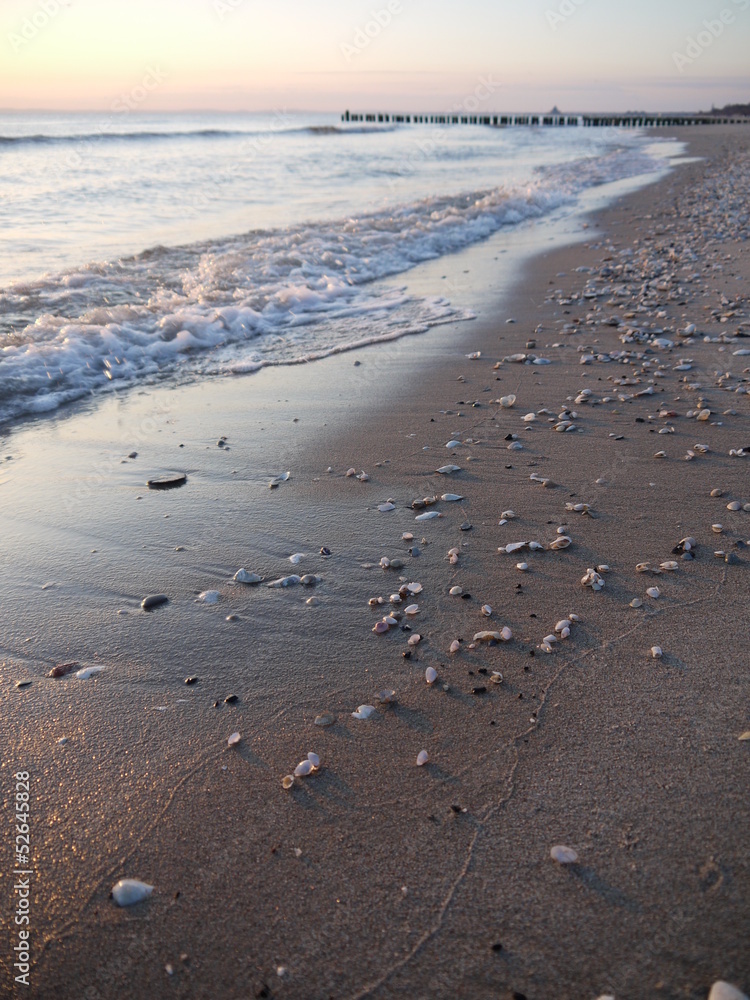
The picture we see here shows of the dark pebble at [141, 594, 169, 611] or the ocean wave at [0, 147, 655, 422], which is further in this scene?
the ocean wave at [0, 147, 655, 422]

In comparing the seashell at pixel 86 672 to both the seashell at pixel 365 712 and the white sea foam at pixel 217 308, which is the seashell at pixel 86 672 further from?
the white sea foam at pixel 217 308

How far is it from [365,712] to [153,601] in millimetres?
1282

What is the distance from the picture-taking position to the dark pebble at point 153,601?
129 inches

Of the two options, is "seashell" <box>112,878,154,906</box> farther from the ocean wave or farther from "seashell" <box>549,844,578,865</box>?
the ocean wave

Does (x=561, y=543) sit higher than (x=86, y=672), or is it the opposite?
(x=561, y=543)

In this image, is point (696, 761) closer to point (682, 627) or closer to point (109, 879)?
point (682, 627)

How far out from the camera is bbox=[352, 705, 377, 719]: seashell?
258cm

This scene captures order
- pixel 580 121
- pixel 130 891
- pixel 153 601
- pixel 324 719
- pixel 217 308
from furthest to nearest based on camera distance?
pixel 580 121, pixel 217 308, pixel 153 601, pixel 324 719, pixel 130 891

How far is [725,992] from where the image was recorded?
1609 mm

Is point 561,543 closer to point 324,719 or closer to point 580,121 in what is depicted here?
point 324,719

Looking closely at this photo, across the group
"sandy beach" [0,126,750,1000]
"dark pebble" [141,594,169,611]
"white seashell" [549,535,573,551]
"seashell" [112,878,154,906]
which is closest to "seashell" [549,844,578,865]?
"sandy beach" [0,126,750,1000]

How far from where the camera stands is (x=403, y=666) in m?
2.83

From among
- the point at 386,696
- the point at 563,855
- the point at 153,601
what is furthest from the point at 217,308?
the point at 563,855

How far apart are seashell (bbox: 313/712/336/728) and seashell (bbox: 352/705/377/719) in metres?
0.08
